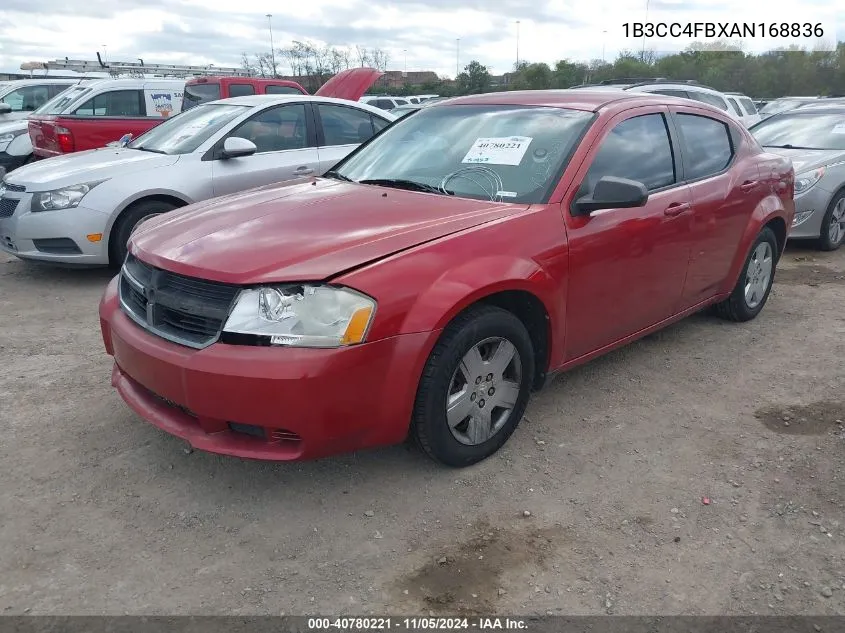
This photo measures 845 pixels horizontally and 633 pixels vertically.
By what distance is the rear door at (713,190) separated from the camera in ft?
14.0

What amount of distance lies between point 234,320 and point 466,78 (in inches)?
1687

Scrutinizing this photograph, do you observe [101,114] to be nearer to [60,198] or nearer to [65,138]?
[65,138]

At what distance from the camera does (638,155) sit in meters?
3.92

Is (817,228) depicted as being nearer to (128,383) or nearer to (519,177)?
(519,177)

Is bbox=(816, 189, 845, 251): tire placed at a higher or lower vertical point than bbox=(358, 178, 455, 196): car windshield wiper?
lower

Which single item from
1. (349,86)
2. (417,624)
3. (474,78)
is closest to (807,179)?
(417,624)

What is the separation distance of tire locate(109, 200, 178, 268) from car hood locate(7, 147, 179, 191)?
31 centimetres

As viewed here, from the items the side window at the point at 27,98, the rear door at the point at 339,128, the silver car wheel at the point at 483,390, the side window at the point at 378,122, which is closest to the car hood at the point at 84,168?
the rear door at the point at 339,128

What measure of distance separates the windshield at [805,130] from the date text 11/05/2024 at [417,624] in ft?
25.0

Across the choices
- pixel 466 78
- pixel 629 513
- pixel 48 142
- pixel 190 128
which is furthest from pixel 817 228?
pixel 466 78

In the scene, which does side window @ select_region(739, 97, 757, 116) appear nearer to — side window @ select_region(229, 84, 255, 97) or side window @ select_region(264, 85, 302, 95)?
side window @ select_region(264, 85, 302, 95)

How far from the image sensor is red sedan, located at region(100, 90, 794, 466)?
2646 mm

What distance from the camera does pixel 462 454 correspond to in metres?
3.14

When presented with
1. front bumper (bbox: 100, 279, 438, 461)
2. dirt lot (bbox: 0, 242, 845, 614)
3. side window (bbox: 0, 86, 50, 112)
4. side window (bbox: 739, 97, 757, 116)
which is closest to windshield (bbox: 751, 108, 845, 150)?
dirt lot (bbox: 0, 242, 845, 614)
